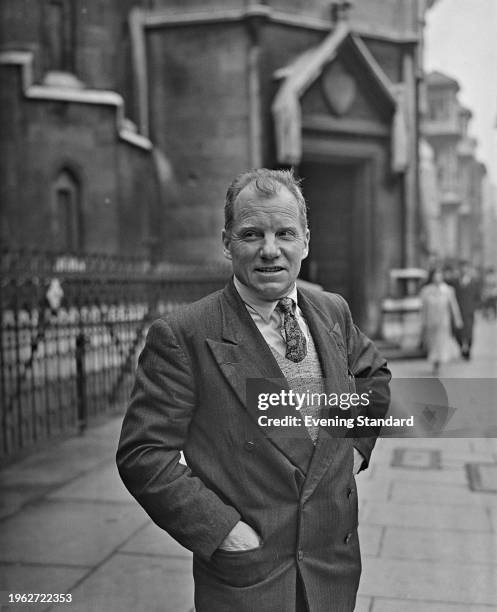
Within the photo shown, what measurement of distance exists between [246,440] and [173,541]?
8.82 feet

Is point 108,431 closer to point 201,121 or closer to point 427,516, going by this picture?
point 427,516

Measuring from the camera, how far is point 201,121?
40.9 ft

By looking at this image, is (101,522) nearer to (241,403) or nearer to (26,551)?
(26,551)

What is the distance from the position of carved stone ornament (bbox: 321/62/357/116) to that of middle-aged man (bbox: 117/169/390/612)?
1103cm

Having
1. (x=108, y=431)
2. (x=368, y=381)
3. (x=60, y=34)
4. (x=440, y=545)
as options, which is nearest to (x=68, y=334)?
(x=108, y=431)

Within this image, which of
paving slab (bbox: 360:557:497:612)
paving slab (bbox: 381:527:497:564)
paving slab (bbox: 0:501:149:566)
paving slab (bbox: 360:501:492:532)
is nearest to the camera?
paving slab (bbox: 360:557:497:612)

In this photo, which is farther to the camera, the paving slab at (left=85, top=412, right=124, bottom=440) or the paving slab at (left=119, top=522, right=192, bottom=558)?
the paving slab at (left=85, top=412, right=124, bottom=440)

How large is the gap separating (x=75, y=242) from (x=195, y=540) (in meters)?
9.61

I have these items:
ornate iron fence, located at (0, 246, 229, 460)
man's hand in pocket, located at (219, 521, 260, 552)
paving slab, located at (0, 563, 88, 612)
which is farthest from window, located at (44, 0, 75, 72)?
man's hand in pocket, located at (219, 521, 260, 552)

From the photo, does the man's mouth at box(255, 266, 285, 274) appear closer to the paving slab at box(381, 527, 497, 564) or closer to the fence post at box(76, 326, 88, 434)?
the paving slab at box(381, 527, 497, 564)

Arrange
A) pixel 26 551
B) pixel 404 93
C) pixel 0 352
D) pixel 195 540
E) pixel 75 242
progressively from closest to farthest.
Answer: pixel 195 540 → pixel 26 551 → pixel 0 352 → pixel 75 242 → pixel 404 93

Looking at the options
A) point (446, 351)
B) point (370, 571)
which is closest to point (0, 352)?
point (370, 571)

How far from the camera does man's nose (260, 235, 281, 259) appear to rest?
7.04ft

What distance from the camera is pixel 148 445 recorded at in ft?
6.86
